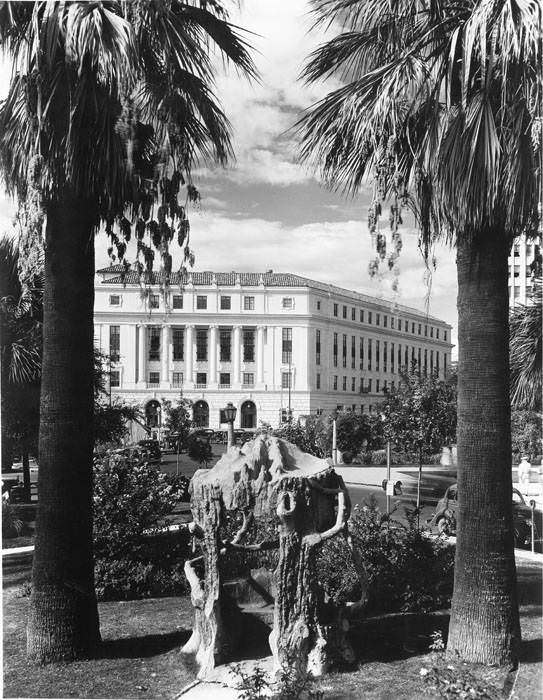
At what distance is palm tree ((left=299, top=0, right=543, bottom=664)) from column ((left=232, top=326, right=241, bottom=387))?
21.8ft

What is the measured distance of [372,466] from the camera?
1021 inches

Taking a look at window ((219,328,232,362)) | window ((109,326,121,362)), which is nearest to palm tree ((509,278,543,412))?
window ((109,326,121,362))

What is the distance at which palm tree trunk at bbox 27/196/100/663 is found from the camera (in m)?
6.00

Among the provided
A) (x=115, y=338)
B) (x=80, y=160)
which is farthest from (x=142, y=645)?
(x=115, y=338)

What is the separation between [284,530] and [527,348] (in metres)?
3.36

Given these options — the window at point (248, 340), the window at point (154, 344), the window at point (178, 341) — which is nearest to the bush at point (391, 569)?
the window at point (178, 341)

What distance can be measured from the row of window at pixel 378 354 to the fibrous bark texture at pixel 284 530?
18.6 ft

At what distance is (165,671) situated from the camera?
5.93 metres

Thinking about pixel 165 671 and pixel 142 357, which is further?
pixel 142 357

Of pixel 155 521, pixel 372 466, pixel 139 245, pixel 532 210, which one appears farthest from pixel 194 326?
pixel 372 466

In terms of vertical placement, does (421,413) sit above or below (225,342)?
below

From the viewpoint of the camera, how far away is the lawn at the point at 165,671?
5.39 meters

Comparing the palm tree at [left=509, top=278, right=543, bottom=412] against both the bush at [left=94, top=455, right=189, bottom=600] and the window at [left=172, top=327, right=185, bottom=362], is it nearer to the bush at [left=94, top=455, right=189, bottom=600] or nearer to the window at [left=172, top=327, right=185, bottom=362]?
the bush at [left=94, top=455, right=189, bottom=600]

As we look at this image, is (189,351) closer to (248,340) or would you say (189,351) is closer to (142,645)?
(248,340)
